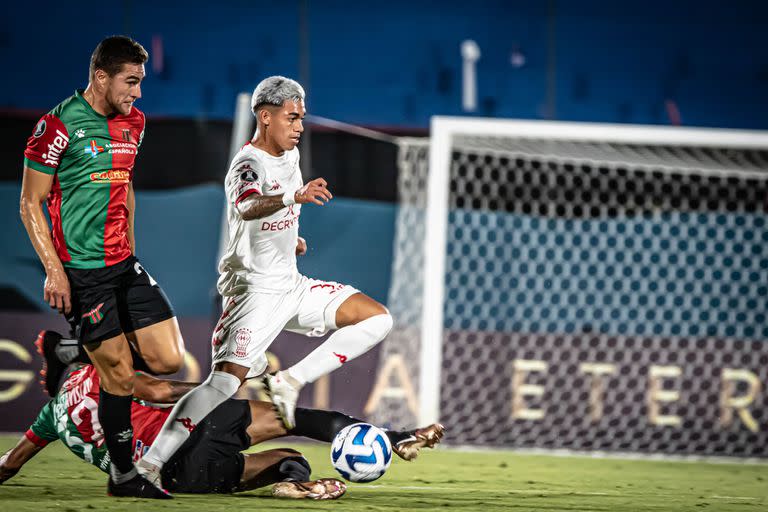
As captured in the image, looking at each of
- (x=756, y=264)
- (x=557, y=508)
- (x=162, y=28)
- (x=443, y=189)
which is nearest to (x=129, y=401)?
(x=557, y=508)

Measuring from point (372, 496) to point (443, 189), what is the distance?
9.90 feet

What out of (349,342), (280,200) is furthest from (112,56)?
(349,342)

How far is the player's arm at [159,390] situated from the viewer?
14.8 ft

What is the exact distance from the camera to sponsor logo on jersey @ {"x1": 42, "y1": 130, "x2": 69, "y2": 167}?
3.91m

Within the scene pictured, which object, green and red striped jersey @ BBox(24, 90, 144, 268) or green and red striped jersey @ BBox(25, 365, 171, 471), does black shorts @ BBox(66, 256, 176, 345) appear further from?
green and red striped jersey @ BBox(25, 365, 171, 471)

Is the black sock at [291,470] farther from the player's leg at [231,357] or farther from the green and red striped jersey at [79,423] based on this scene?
the green and red striped jersey at [79,423]

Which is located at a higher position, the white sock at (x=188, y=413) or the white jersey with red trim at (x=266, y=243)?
the white jersey with red trim at (x=266, y=243)

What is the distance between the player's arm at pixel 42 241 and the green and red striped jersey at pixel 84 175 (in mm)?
69

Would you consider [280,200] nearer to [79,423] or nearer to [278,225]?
[278,225]

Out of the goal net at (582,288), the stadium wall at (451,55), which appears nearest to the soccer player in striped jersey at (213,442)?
the goal net at (582,288)

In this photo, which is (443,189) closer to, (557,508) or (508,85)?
(557,508)

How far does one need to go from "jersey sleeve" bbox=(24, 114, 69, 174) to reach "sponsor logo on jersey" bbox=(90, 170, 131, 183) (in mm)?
167

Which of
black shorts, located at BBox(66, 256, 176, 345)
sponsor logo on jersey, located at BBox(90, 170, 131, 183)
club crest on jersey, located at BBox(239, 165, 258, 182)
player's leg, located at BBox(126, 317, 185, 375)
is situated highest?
club crest on jersey, located at BBox(239, 165, 258, 182)

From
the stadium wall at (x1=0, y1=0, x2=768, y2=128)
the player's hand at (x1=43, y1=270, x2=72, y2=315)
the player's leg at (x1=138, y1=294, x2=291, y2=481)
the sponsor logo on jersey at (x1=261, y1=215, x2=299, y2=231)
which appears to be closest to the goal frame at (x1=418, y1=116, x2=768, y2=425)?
the player's leg at (x1=138, y1=294, x2=291, y2=481)
